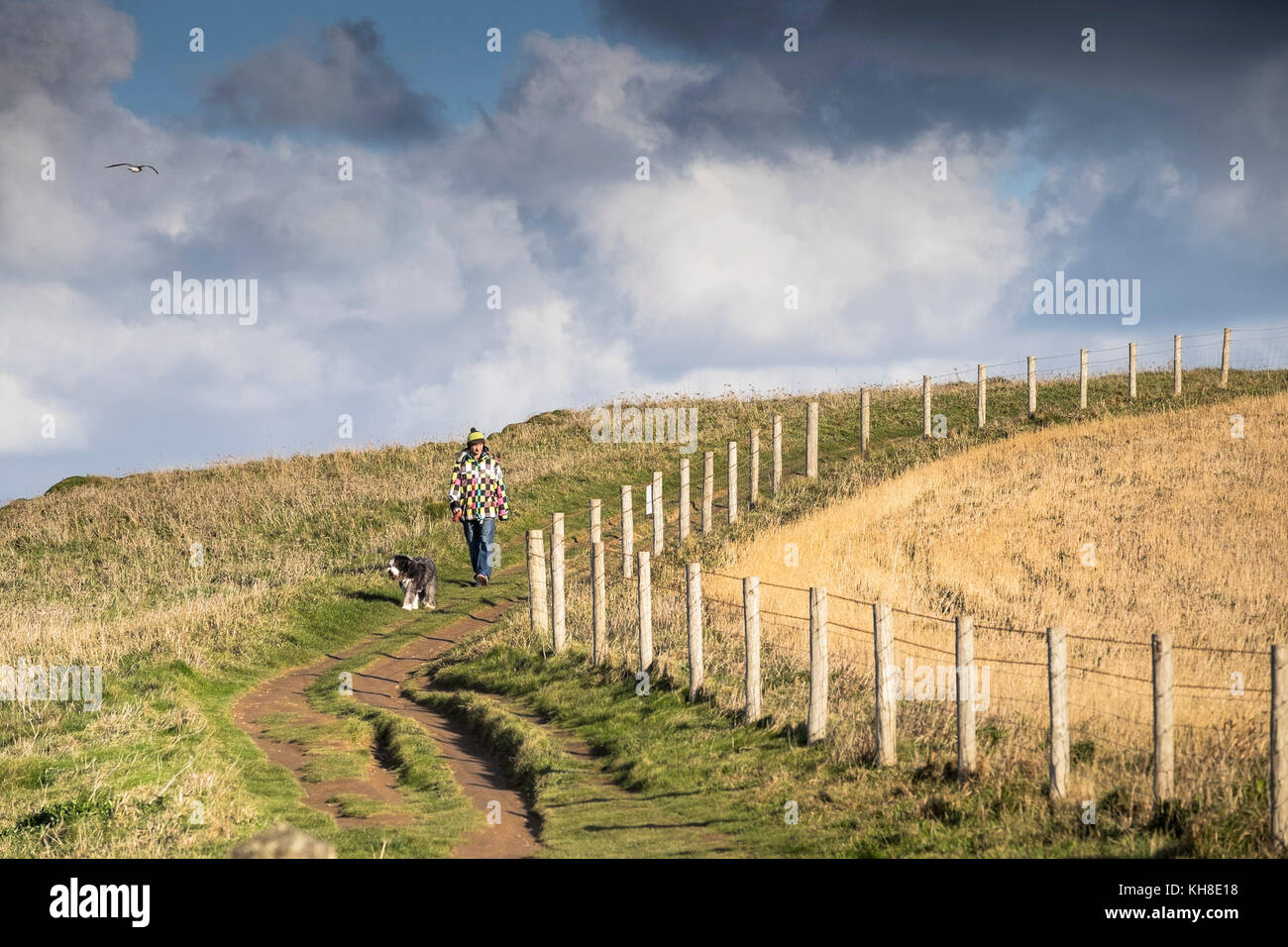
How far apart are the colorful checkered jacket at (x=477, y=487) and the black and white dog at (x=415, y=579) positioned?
1350 mm

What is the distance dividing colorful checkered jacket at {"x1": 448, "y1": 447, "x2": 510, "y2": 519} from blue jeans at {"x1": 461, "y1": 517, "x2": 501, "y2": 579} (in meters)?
0.41

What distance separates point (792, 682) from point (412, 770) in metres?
4.99

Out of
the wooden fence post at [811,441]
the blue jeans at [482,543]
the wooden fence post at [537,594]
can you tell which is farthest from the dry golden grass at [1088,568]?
the blue jeans at [482,543]

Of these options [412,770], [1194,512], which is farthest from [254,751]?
[1194,512]

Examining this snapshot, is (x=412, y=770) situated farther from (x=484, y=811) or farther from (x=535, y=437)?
(x=535, y=437)

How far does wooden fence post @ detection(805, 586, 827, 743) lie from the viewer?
12875 millimetres

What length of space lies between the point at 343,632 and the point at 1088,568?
15293 mm

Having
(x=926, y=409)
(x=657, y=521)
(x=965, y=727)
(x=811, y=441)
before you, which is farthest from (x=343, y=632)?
(x=926, y=409)

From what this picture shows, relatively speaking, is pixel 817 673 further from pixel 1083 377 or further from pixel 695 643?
pixel 1083 377

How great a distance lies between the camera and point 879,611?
1236 cm

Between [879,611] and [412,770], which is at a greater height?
[879,611]

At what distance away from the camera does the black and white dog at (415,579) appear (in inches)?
913
